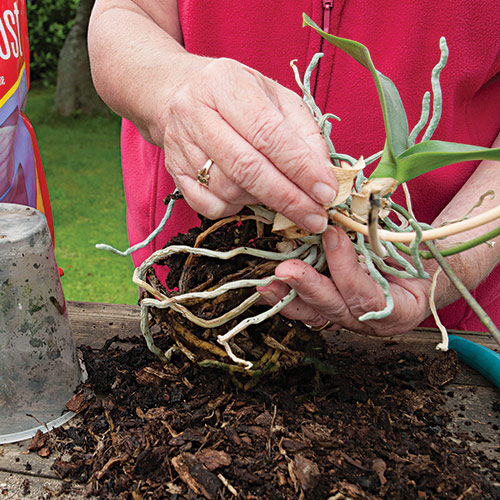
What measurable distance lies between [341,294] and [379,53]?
0.53 metres

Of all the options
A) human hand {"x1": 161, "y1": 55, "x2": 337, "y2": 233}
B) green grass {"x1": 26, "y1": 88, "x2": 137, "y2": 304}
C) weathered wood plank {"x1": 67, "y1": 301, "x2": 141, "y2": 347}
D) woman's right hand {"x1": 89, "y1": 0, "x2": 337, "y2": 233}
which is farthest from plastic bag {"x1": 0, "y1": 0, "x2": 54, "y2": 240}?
green grass {"x1": 26, "y1": 88, "x2": 137, "y2": 304}

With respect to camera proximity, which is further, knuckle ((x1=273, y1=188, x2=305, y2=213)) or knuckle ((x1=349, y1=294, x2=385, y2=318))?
knuckle ((x1=349, y1=294, x2=385, y2=318))

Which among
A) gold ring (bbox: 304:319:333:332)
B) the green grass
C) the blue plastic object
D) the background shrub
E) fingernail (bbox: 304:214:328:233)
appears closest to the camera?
fingernail (bbox: 304:214:328:233)

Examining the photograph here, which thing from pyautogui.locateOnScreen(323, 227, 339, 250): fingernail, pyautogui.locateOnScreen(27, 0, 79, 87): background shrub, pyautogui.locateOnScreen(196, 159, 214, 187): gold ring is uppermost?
pyautogui.locateOnScreen(196, 159, 214, 187): gold ring

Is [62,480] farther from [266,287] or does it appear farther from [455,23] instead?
[455,23]

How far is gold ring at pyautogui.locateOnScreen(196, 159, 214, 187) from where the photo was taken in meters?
0.67

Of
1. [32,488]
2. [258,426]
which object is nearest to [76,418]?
[32,488]

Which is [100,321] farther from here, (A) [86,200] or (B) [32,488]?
(A) [86,200]

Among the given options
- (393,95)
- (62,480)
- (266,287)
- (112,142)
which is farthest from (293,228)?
(112,142)

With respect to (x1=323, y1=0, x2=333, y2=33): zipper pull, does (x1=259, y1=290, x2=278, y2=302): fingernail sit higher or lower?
lower

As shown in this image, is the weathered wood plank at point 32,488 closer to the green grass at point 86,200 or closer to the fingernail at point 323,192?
the fingernail at point 323,192

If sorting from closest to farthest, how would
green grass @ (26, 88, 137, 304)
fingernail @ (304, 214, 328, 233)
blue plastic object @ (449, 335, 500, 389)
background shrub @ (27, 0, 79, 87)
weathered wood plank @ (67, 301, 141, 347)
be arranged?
fingernail @ (304, 214, 328, 233) → blue plastic object @ (449, 335, 500, 389) → weathered wood plank @ (67, 301, 141, 347) → green grass @ (26, 88, 137, 304) → background shrub @ (27, 0, 79, 87)

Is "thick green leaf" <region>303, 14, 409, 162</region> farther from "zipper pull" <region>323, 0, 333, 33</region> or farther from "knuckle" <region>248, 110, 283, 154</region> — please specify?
"zipper pull" <region>323, 0, 333, 33</region>

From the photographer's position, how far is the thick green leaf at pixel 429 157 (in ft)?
1.92
